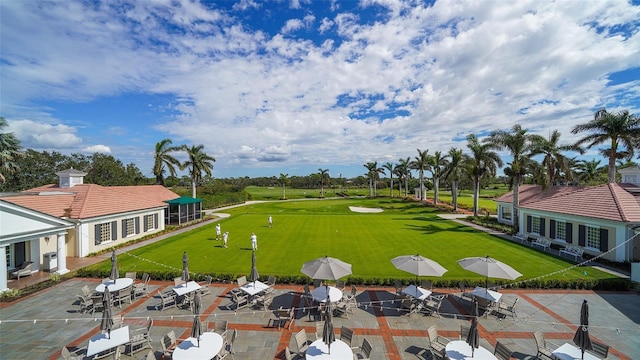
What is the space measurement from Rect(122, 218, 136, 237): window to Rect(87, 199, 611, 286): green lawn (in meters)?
3.57

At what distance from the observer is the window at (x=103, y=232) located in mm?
23547

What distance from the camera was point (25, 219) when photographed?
1642cm

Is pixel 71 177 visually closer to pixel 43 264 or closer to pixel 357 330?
pixel 43 264

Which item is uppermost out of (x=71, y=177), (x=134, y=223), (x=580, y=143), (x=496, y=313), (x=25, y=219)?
(x=580, y=143)

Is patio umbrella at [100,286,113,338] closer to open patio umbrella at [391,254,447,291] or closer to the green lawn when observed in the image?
the green lawn

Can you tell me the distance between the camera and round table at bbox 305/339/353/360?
837 cm

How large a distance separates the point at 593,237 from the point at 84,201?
4226 cm

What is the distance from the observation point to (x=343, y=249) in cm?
2391

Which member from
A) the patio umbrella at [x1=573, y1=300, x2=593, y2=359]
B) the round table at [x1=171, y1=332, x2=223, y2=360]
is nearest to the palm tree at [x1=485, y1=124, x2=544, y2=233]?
Answer: the patio umbrella at [x1=573, y1=300, x2=593, y2=359]

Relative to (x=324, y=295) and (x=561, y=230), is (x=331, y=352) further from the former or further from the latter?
(x=561, y=230)

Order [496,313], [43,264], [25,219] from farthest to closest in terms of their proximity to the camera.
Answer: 1. [43,264]
2. [25,219]
3. [496,313]

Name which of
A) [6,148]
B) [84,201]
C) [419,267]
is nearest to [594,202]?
[419,267]

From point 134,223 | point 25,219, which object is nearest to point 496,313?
point 25,219

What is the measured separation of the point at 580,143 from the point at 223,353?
37465 mm
